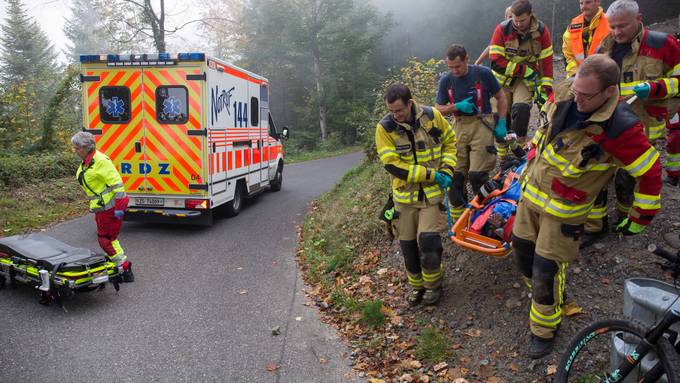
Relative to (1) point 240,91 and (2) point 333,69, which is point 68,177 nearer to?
(1) point 240,91

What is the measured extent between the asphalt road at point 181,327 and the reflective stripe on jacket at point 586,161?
7.14ft

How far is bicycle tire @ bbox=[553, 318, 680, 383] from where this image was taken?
256 cm

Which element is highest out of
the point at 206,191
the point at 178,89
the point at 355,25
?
the point at 355,25

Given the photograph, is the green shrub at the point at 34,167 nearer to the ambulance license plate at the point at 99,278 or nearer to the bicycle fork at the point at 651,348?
the ambulance license plate at the point at 99,278

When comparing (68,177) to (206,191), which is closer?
(206,191)

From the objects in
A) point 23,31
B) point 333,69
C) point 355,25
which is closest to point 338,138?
point 333,69

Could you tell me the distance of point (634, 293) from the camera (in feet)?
9.18

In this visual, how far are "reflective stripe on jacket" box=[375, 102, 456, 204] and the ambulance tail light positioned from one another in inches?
186

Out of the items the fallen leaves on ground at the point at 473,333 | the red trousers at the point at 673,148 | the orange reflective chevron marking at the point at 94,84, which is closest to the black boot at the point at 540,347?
the fallen leaves on ground at the point at 473,333

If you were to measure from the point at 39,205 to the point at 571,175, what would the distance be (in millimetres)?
10957

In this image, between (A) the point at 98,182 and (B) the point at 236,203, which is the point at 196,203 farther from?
(A) the point at 98,182

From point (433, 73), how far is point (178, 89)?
604 centimetres

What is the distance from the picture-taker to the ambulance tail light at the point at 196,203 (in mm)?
8391

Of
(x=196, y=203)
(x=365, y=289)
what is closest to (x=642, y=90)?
(x=365, y=289)
